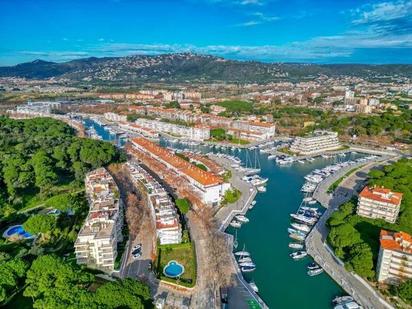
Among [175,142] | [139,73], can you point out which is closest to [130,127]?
[175,142]

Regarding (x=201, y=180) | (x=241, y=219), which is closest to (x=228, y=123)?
(x=201, y=180)

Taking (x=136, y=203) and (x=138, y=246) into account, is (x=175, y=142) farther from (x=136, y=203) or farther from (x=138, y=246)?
(x=138, y=246)

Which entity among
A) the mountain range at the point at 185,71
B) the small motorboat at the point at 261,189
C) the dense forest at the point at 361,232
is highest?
the mountain range at the point at 185,71

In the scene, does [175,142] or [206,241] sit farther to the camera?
[175,142]

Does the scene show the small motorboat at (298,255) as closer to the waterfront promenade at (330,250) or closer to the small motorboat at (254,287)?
the waterfront promenade at (330,250)

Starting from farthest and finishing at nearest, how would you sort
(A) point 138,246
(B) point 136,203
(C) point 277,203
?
1. (C) point 277,203
2. (B) point 136,203
3. (A) point 138,246

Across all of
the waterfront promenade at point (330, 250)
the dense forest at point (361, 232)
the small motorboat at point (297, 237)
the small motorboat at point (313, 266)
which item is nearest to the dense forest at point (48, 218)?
the small motorboat at point (313, 266)
